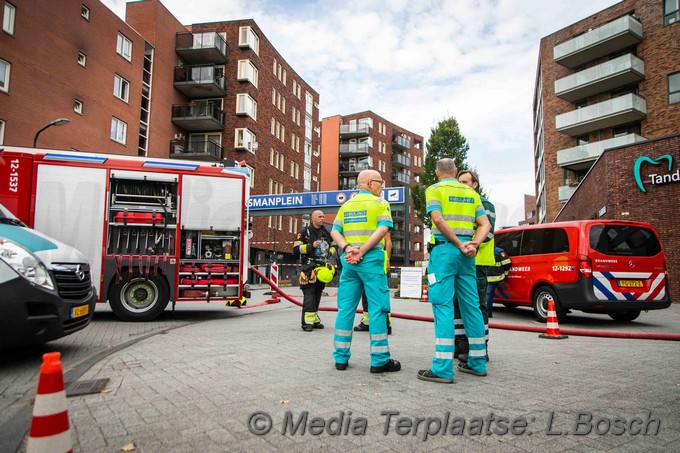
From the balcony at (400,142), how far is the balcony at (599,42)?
45.7 metres

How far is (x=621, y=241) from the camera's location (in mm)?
8703

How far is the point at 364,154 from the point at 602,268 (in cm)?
6507

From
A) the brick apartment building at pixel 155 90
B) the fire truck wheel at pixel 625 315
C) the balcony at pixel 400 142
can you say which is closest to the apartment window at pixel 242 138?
the brick apartment building at pixel 155 90

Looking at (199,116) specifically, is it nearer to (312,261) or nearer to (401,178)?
(312,261)

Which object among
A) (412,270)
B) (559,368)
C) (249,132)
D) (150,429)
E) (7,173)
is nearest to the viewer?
(150,429)

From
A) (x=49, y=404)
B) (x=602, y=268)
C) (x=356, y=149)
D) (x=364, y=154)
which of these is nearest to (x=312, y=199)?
(x=602, y=268)

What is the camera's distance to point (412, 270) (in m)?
17.1

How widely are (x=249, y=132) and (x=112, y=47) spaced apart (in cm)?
1300

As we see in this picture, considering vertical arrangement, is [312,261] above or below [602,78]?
below

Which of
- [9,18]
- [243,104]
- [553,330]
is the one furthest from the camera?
[243,104]

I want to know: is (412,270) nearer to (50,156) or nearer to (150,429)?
(50,156)

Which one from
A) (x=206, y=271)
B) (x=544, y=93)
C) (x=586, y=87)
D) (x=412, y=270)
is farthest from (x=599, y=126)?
(x=206, y=271)

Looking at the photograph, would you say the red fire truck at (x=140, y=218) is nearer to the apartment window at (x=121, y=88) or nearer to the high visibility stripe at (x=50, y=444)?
the high visibility stripe at (x=50, y=444)

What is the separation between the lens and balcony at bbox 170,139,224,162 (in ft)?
116
